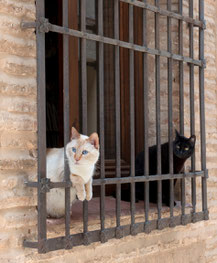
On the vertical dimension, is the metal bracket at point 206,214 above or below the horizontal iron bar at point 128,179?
below

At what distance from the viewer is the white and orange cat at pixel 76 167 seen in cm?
335

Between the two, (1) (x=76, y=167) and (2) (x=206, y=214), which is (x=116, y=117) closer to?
(1) (x=76, y=167)

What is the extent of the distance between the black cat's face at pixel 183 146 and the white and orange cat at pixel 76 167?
123 centimetres

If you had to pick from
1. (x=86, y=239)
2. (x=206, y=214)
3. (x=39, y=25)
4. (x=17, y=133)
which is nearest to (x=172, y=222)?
(x=206, y=214)

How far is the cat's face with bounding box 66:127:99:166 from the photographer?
3.33 metres

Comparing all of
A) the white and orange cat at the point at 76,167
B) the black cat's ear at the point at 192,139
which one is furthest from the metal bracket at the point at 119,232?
the black cat's ear at the point at 192,139

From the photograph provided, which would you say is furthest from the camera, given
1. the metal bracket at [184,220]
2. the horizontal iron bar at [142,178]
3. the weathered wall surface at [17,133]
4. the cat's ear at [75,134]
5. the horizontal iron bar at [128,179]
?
the metal bracket at [184,220]

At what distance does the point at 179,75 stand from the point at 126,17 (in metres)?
1.02

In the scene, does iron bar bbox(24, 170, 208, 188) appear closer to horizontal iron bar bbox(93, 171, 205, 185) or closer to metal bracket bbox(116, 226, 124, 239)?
horizontal iron bar bbox(93, 171, 205, 185)

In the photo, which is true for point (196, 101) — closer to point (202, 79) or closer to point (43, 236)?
point (202, 79)

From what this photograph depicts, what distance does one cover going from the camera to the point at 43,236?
322 cm

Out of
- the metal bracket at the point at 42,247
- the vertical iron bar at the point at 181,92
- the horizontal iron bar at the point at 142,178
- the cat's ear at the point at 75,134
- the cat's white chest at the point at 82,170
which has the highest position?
the vertical iron bar at the point at 181,92

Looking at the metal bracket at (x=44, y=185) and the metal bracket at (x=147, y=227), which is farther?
the metal bracket at (x=147, y=227)

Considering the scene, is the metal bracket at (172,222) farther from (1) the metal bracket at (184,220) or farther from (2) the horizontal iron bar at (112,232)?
(1) the metal bracket at (184,220)
